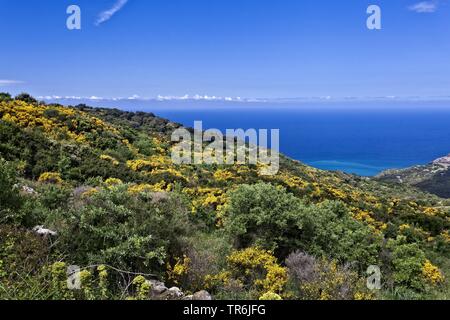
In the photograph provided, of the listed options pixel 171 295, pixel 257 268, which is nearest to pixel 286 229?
pixel 257 268

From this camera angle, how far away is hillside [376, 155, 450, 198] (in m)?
73.2

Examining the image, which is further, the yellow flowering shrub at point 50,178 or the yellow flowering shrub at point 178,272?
the yellow flowering shrub at point 50,178

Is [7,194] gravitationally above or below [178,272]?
above

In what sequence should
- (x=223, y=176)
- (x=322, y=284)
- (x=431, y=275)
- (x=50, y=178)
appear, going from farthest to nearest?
(x=223, y=176), (x=50, y=178), (x=431, y=275), (x=322, y=284)

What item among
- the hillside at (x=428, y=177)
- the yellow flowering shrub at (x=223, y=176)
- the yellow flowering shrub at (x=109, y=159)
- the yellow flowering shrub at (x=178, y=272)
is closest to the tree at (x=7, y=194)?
the yellow flowering shrub at (x=178, y=272)

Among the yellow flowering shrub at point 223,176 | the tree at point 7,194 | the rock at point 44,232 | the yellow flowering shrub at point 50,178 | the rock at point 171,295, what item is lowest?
the yellow flowering shrub at point 223,176

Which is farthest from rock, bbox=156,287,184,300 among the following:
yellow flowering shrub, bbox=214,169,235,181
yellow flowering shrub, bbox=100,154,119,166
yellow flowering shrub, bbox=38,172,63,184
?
yellow flowering shrub, bbox=214,169,235,181

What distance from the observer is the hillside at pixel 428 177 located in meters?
73.2

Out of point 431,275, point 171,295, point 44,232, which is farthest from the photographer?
point 431,275

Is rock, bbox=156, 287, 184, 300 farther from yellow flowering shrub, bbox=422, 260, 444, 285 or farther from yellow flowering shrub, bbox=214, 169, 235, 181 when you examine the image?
yellow flowering shrub, bbox=214, 169, 235, 181

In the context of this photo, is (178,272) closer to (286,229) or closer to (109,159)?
(286,229)

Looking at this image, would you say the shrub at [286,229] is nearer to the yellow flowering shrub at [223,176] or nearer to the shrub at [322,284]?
the shrub at [322,284]

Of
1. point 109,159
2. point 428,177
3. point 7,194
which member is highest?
point 7,194

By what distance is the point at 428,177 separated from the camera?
83.0 meters
